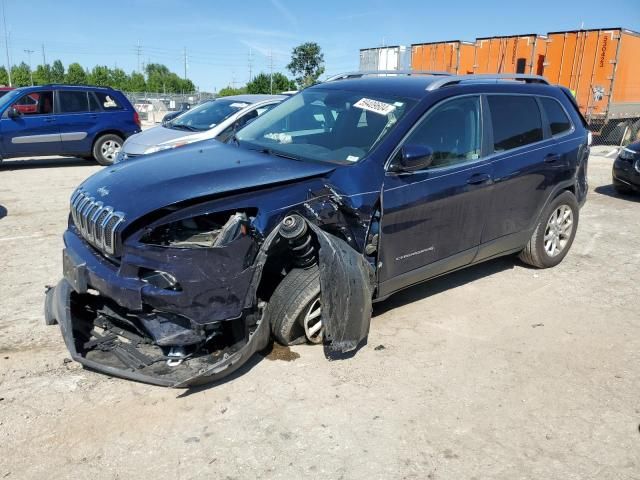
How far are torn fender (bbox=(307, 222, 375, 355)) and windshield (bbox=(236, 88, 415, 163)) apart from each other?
2.54 feet

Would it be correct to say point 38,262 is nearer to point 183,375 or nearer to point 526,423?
point 183,375

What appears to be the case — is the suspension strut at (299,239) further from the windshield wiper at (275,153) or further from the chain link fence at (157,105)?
the chain link fence at (157,105)

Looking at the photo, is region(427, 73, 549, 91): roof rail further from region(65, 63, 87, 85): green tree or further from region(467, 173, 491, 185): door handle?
region(65, 63, 87, 85): green tree

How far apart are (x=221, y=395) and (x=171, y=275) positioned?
827mm

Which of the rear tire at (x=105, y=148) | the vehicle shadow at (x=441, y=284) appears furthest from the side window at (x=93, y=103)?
the vehicle shadow at (x=441, y=284)

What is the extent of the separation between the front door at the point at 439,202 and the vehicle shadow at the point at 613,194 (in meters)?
6.79

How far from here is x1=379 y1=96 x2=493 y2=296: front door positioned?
12.6 ft

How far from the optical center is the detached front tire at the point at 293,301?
3.47 m

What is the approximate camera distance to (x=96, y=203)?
135 inches

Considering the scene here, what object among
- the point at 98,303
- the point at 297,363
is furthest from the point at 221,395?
the point at 98,303

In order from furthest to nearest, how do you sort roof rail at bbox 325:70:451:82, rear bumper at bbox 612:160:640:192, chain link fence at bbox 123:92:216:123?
1. chain link fence at bbox 123:92:216:123
2. rear bumper at bbox 612:160:640:192
3. roof rail at bbox 325:70:451:82

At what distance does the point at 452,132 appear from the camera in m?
4.29

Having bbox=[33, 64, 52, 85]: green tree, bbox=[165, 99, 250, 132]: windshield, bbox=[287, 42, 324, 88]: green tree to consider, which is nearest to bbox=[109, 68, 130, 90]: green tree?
bbox=[33, 64, 52, 85]: green tree

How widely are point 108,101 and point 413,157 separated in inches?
416
